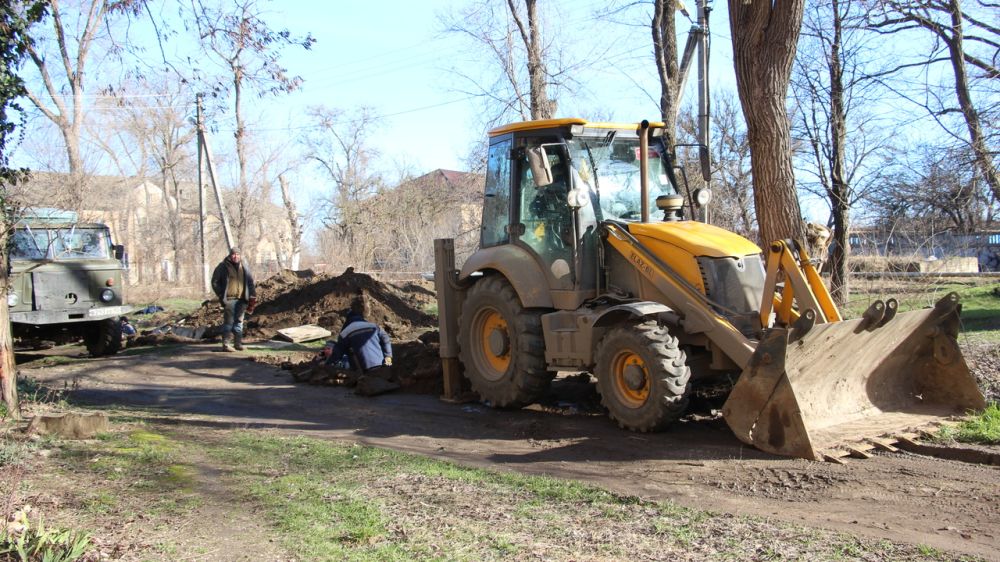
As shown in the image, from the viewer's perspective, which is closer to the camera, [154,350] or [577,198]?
[577,198]

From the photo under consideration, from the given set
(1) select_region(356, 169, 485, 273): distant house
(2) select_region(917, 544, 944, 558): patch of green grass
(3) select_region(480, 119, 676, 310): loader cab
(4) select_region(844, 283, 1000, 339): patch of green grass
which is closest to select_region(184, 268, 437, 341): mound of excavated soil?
(3) select_region(480, 119, 676, 310): loader cab

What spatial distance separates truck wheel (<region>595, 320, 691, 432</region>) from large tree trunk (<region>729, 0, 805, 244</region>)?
356cm

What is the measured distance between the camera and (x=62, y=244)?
1457 cm

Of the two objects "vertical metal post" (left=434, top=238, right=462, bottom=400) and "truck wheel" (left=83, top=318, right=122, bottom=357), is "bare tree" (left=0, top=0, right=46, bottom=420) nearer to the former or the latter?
"vertical metal post" (left=434, top=238, right=462, bottom=400)

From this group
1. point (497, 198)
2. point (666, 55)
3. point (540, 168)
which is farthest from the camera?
point (666, 55)

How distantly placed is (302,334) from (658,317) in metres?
9.88

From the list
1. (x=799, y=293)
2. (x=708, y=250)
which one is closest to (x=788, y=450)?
(x=799, y=293)

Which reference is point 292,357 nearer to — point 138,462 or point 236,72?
point 236,72

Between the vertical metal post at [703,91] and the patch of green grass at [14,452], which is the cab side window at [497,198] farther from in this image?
the patch of green grass at [14,452]

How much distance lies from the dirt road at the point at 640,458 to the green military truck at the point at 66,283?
2.58 meters

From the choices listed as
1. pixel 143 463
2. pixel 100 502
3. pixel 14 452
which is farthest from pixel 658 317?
pixel 14 452

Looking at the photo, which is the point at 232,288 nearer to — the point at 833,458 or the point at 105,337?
the point at 105,337

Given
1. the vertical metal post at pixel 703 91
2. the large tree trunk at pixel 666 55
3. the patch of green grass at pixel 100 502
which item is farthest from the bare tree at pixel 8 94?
the large tree trunk at pixel 666 55

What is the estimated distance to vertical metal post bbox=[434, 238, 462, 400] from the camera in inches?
388
